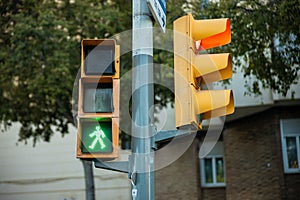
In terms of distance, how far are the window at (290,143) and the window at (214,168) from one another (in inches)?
113

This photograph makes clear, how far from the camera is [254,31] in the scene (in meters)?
10.9

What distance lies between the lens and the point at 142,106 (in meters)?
4.38

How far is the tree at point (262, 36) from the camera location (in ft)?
34.6

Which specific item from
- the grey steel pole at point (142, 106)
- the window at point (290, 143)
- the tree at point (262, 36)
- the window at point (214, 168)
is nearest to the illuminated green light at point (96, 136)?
the grey steel pole at point (142, 106)

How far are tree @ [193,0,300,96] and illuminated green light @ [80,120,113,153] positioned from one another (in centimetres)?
690

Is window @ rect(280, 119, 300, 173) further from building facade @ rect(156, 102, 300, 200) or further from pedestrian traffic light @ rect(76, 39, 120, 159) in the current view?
pedestrian traffic light @ rect(76, 39, 120, 159)

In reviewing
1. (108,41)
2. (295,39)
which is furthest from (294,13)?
(108,41)

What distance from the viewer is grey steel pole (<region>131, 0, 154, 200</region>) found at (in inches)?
169

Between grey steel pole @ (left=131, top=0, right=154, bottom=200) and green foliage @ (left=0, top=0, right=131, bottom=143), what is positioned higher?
green foliage @ (left=0, top=0, right=131, bottom=143)

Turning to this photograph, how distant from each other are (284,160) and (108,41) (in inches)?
489

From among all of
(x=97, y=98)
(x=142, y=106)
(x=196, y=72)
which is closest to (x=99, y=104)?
(x=97, y=98)

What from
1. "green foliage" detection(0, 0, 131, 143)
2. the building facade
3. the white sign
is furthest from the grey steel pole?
the building facade

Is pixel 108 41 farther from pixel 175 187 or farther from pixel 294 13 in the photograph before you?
pixel 175 187

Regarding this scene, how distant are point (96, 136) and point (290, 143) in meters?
12.7
